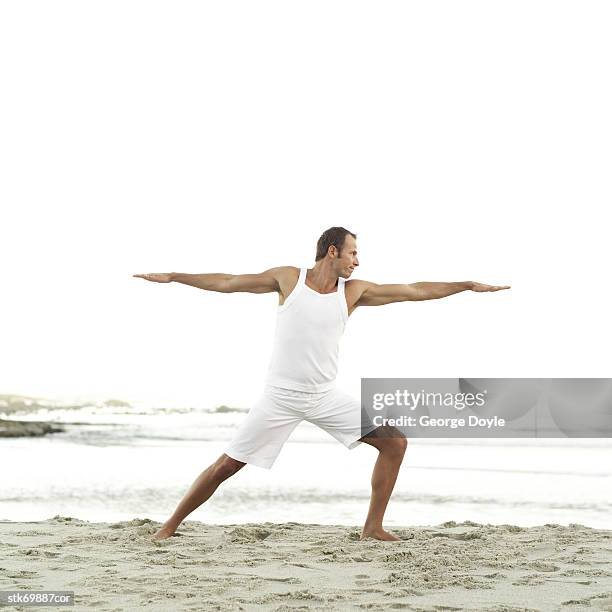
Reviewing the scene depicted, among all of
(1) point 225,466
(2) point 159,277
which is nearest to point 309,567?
(1) point 225,466

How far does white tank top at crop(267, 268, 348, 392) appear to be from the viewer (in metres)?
4.66

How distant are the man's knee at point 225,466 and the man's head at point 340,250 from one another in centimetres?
121

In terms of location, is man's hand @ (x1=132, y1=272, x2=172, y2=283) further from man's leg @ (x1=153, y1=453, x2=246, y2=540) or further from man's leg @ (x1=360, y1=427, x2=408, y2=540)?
man's leg @ (x1=360, y1=427, x2=408, y2=540)

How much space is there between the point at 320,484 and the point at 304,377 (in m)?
4.66

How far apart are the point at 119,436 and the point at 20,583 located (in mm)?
15986

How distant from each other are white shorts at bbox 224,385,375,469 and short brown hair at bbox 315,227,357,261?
0.79 m

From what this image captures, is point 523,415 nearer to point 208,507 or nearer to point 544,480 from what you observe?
point 544,480

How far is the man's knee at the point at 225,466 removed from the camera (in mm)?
4590

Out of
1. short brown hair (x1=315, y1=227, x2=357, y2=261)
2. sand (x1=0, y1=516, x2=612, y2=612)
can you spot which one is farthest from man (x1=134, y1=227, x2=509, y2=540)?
sand (x1=0, y1=516, x2=612, y2=612)

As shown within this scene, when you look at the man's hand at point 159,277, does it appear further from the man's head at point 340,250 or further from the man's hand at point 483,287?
the man's hand at point 483,287

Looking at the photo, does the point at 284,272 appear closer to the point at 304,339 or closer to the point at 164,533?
the point at 304,339

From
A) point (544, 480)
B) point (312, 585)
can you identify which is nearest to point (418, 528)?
point (312, 585)

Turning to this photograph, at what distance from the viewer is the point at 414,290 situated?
→ 487 centimetres

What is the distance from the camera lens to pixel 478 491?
28.3ft
